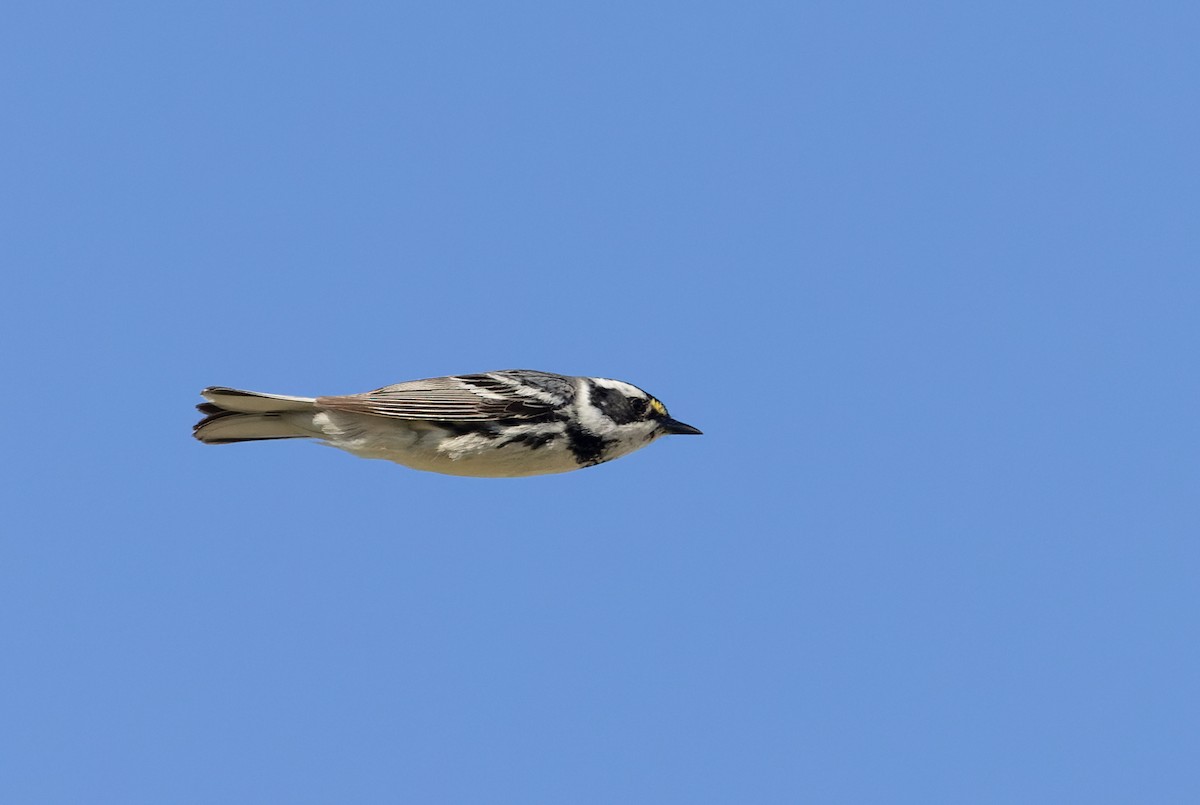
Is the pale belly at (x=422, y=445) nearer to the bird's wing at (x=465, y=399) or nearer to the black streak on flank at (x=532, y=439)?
the black streak on flank at (x=532, y=439)

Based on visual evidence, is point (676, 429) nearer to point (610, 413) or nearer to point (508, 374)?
point (610, 413)

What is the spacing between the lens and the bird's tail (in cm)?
858

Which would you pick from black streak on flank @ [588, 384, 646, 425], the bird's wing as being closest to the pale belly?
the bird's wing

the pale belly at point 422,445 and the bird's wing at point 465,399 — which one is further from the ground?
the bird's wing at point 465,399

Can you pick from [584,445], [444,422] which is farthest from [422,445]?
[584,445]

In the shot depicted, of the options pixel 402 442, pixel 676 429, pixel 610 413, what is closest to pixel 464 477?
pixel 402 442

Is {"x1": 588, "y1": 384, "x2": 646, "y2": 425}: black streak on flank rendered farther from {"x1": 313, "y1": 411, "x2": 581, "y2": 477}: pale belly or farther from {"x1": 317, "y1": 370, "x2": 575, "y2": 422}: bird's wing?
{"x1": 313, "y1": 411, "x2": 581, "y2": 477}: pale belly

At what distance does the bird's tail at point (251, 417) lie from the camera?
8578mm

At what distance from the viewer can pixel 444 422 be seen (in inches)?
342

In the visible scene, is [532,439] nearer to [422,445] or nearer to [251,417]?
[422,445]

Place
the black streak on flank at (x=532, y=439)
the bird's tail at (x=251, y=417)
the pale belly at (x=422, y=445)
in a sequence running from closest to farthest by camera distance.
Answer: the bird's tail at (x=251, y=417) < the pale belly at (x=422, y=445) < the black streak on flank at (x=532, y=439)

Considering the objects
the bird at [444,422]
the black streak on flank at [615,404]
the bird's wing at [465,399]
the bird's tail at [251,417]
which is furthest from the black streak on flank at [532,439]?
the bird's tail at [251,417]

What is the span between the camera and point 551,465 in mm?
9117

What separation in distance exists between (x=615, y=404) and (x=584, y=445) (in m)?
0.45
